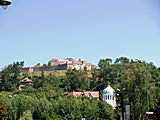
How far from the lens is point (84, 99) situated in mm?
65188

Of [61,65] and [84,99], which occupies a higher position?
[61,65]

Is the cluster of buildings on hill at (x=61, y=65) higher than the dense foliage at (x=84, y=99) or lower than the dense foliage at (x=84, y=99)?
higher

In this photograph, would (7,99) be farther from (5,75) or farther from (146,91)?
(5,75)

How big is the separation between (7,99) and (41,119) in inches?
218

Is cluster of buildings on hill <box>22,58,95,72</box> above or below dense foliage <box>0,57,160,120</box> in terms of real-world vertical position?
above

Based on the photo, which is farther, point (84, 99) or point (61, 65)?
point (61, 65)

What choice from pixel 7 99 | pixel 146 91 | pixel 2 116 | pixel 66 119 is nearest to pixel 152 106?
pixel 146 91

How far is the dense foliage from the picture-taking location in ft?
133

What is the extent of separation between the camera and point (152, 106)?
40.7 meters

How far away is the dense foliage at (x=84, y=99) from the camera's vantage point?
4066cm

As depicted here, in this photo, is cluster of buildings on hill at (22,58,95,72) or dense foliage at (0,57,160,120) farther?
cluster of buildings on hill at (22,58,95,72)

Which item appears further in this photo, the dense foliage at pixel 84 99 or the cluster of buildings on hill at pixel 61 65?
the cluster of buildings on hill at pixel 61 65

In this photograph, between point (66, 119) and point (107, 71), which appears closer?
point (66, 119)

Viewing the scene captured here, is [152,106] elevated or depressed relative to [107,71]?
depressed
